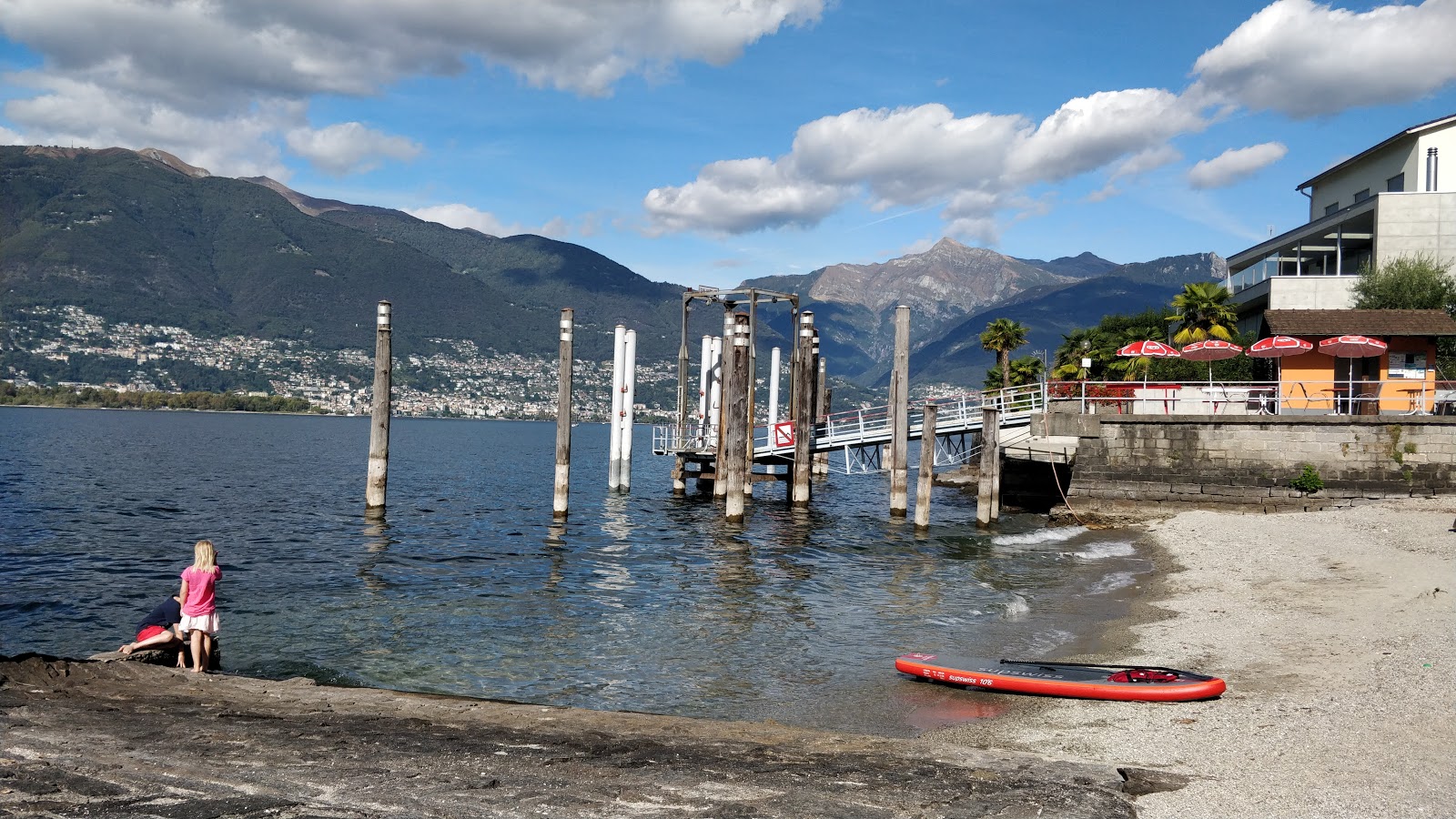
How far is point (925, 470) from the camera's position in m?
32.5

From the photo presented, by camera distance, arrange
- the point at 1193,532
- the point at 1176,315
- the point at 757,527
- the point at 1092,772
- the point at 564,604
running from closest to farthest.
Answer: the point at 1092,772 → the point at 564,604 → the point at 1193,532 → the point at 757,527 → the point at 1176,315

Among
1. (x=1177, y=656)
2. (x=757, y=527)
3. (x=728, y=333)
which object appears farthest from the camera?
(x=757, y=527)

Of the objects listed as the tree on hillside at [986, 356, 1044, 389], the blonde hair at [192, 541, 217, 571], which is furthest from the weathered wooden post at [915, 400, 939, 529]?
the tree on hillside at [986, 356, 1044, 389]

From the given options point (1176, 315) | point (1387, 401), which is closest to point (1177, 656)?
point (1387, 401)

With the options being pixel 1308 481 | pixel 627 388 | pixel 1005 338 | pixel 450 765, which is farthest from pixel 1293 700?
pixel 1005 338

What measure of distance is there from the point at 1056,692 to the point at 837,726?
2.90 m

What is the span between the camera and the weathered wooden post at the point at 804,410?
37344mm

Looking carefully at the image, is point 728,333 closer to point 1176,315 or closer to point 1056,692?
point 1056,692

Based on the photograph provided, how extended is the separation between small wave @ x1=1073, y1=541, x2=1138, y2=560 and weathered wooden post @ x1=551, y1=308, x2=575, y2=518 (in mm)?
15395

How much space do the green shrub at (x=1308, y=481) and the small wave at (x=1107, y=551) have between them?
7.13 meters

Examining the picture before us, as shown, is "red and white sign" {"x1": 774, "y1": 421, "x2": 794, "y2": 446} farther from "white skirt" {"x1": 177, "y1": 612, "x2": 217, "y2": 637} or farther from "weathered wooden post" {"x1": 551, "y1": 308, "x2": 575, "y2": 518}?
"white skirt" {"x1": 177, "y1": 612, "x2": 217, "y2": 637}

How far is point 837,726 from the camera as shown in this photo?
38.7 ft

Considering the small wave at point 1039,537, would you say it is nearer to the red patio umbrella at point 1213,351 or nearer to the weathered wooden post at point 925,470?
the weathered wooden post at point 925,470

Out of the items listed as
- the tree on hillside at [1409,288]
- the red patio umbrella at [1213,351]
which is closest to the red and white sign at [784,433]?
the red patio umbrella at [1213,351]
